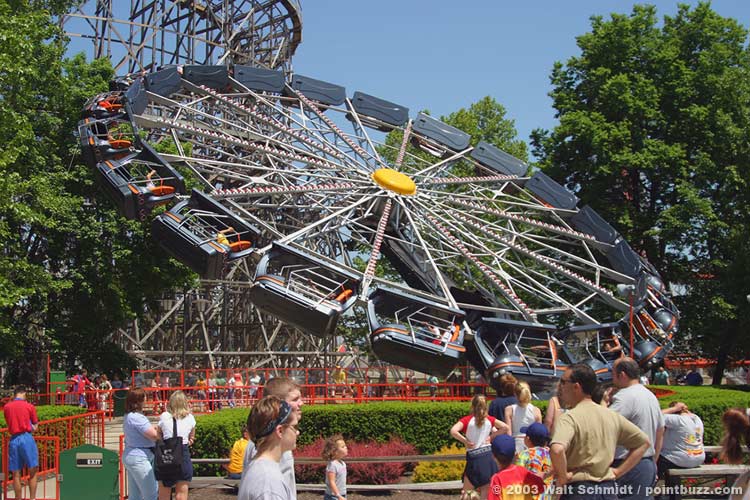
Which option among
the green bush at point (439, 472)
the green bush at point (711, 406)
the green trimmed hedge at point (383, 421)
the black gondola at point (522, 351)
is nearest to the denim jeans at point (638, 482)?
the green bush at point (439, 472)

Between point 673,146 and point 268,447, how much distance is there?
3047 cm

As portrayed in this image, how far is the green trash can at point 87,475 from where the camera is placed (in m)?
11.4

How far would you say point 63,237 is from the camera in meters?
29.4

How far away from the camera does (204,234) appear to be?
21.1 meters

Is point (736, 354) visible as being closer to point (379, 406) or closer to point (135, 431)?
point (379, 406)

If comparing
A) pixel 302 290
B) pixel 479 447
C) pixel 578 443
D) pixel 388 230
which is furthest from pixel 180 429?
pixel 388 230

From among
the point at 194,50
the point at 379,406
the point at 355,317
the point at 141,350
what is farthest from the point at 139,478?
the point at 194,50

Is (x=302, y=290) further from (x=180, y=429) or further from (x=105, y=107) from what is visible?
(x=180, y=429)

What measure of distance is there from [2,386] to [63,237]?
7543 mm

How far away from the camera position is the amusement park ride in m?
20.9

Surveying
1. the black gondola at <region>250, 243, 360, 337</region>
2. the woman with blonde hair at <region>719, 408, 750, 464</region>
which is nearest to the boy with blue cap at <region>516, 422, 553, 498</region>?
the woman with blonde hair at <region>719, 408, 750, 464</region>

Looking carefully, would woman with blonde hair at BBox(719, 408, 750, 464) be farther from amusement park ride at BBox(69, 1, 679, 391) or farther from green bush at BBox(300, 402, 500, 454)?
amusement park ride at BBox(69, 1, 679, 391)

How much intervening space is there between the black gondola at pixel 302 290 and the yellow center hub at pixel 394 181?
525 cm

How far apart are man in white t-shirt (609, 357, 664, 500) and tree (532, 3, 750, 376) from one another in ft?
82.2
